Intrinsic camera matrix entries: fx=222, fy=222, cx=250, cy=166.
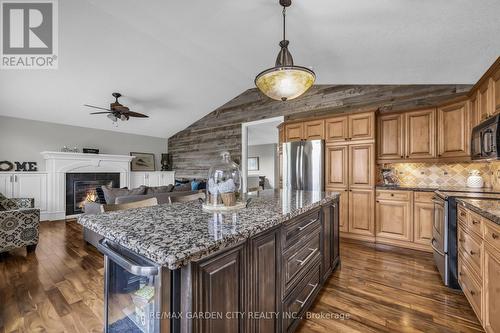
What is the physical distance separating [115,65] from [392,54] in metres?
4.52

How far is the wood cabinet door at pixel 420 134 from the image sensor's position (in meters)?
3.15

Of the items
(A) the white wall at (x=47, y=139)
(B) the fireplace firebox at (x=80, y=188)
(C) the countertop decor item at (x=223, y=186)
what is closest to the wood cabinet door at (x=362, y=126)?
(C) the countertop decor item at (x=223, y=186)

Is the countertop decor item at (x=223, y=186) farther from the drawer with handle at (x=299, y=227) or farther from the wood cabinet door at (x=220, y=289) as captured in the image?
the wood cabinet door at (x=220, y=289)

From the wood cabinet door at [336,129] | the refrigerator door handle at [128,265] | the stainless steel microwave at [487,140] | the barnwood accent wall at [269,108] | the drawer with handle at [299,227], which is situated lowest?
the drawer with handle at [299,227]

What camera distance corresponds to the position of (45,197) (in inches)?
201

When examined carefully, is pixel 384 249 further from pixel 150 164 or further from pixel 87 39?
pixel 150 164

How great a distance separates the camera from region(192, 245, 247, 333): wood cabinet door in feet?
2.72

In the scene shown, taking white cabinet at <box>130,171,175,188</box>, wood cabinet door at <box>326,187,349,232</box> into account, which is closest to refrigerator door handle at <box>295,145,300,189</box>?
wood cabinet door at <box>326,187,349,232</box>

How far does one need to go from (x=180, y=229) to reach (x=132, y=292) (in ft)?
1.54

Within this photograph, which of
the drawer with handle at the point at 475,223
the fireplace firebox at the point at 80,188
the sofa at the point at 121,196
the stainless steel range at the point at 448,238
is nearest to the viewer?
the drawer with handle at the point at 475,223

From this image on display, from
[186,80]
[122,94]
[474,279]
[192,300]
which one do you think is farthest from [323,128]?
[122,94]

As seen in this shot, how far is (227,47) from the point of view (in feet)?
12.1

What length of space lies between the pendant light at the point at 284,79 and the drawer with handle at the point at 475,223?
1609mm

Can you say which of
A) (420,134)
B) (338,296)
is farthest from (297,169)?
(338,296)
